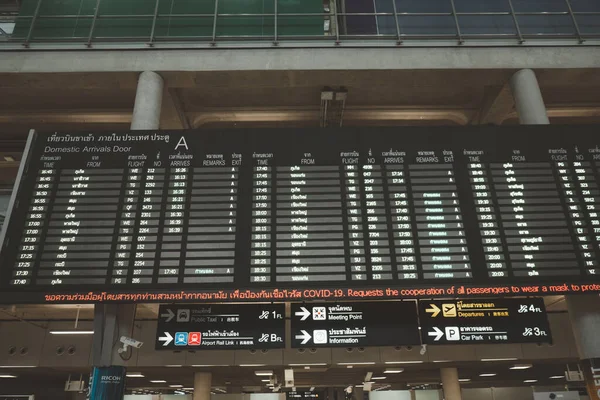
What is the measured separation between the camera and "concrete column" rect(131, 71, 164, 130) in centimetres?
735

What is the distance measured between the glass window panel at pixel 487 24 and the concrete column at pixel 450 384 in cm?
1157

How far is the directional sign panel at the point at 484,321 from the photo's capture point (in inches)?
215

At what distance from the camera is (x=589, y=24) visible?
8836mm

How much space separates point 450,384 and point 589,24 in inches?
467

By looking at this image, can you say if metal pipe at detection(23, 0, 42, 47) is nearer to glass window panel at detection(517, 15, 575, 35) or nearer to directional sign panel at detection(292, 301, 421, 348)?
directional sign panel at detection(292, 301, 421, 348)

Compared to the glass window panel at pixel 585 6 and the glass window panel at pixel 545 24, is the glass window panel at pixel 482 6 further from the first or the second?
the glass window panel at pixel 585 6

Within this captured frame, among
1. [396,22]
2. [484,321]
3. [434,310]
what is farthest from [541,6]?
[434,310]

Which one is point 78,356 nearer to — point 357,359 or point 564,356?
point 357,359

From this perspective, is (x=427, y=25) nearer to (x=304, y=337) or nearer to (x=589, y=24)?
(x=589, y=24)

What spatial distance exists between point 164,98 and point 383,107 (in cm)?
469

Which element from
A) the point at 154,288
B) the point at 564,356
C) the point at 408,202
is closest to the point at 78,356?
the point at 154,288

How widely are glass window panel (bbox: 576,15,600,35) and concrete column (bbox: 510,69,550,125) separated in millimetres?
2107

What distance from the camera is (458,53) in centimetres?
812

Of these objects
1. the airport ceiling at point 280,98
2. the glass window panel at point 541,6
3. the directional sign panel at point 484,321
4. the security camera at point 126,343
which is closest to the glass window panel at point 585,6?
the glass window panel at point 541,6
